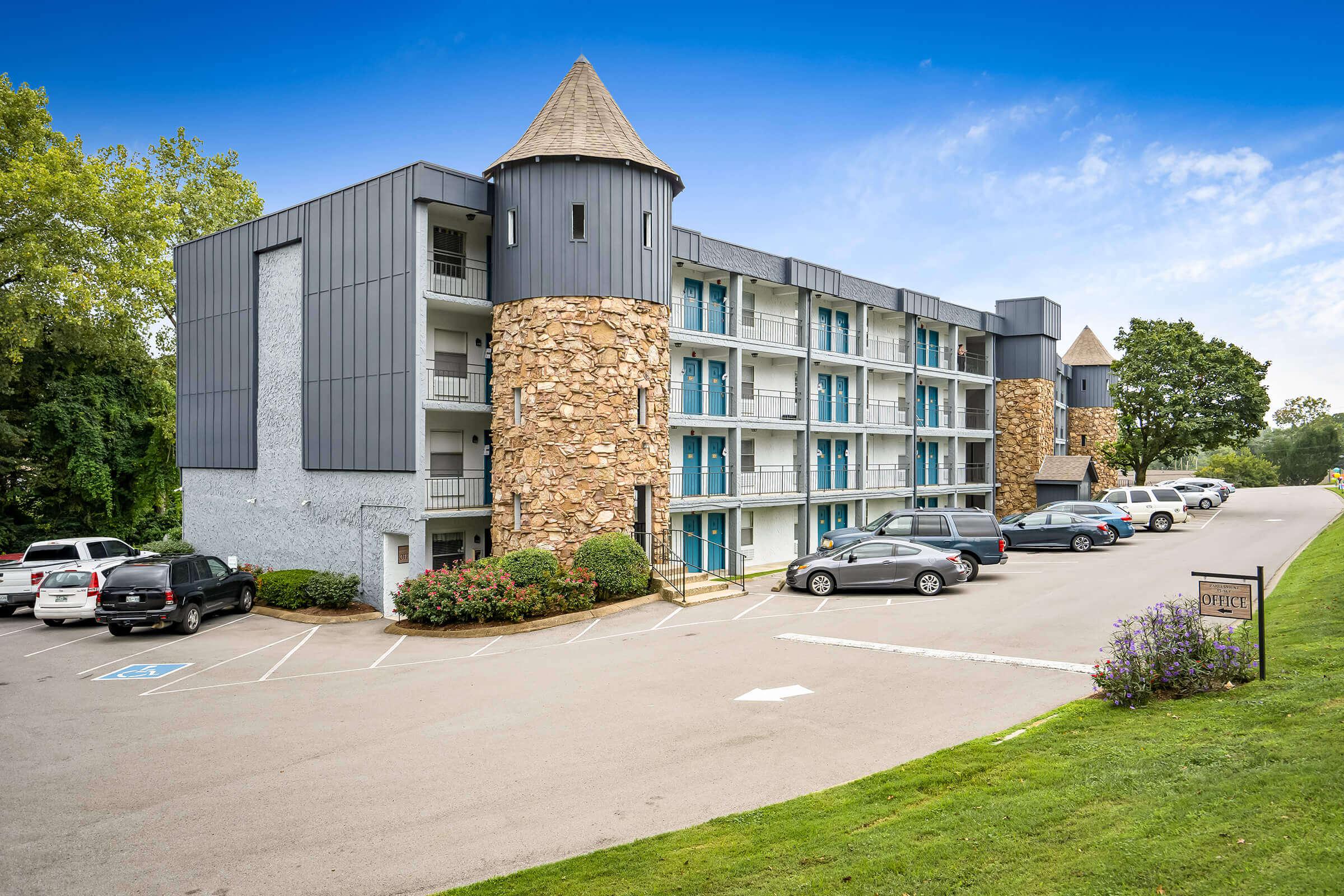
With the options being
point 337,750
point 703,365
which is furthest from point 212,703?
point 703,365

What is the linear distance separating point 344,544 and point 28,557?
27.1 feet

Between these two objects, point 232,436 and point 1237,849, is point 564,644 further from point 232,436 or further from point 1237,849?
point 232,436

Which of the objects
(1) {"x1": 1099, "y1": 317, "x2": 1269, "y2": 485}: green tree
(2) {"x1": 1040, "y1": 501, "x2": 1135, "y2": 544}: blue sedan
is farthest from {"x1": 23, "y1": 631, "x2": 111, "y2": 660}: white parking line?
(1) {"x1": 1099, "y1": 317, "x2": 1269, "y2": 485}: green tree

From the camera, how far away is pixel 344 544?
74.6 ft

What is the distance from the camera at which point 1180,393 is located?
42.9 meters

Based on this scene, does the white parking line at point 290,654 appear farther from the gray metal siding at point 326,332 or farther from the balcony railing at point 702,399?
the balcony railing at point 702,399

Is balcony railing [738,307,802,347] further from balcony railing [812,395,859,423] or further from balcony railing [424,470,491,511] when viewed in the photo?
balcony railing [424,470,491,511]

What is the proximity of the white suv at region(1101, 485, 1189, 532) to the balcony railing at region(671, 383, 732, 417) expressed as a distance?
64.6 ft

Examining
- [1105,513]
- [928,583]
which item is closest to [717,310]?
[928,583]

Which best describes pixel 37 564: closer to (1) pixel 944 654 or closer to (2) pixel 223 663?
(2) pixel 223 663

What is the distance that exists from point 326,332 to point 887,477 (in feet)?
76.6

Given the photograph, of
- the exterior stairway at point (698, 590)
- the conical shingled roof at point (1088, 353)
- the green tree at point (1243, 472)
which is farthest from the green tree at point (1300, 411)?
the exterior stairway at point (698, 590)

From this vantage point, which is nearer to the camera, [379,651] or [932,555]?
[379,651]

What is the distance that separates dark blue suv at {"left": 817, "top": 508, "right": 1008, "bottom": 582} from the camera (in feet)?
76.2
